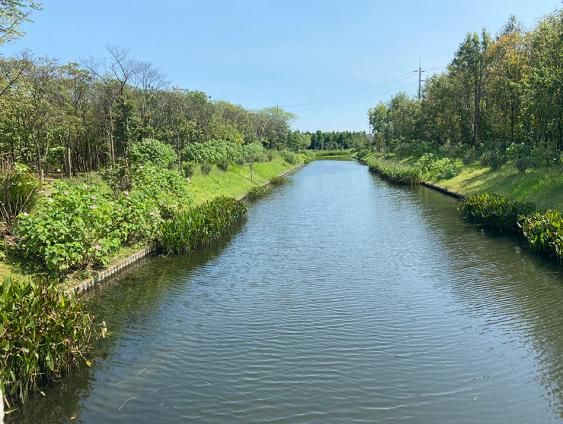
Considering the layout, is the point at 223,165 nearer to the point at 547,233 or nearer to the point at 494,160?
the point at 494,160

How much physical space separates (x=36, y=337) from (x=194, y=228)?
1028 centimetres

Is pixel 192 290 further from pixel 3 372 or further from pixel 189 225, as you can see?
pixel 3 372

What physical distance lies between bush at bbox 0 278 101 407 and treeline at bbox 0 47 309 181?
10244mm

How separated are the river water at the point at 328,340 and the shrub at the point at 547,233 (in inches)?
21.4

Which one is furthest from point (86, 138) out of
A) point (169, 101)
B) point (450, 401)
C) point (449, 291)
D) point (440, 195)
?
point (450, 401)

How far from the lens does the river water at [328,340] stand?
7137 millimetres

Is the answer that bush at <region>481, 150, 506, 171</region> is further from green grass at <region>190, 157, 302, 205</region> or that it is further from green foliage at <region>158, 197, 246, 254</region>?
green foliage at <region>158, 197, 246, 254</region>

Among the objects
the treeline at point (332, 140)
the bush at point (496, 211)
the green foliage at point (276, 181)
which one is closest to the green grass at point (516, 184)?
the bush at point (496, 211)

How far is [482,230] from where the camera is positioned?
2025 centimetres

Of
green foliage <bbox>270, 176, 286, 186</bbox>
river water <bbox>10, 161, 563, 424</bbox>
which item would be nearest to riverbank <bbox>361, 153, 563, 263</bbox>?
river water <bbox>10, 161, 563, 424</bbox>

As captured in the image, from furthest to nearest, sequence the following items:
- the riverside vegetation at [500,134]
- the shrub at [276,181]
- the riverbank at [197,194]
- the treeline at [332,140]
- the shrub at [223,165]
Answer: the treeline at [332,140]
the shrub at [276,181]
the shrub at [223,165]
the riverside vegetation at [500,134]
the riverbank at [197,194]

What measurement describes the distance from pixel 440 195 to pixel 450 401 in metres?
27.4

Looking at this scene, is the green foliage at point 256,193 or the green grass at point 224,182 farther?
the green foliage at point 256,193

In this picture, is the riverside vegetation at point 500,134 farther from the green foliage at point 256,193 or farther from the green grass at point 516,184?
the green foliage at point 256,193
